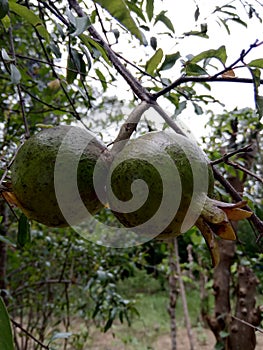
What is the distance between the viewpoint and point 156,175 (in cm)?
44

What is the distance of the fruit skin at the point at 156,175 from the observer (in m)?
0.44

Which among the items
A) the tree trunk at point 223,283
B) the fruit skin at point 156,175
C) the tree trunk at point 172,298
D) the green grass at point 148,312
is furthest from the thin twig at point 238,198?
the green grass at point 148,312

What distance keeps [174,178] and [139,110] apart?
0.34 ft

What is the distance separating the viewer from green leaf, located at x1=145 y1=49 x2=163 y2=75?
66cm

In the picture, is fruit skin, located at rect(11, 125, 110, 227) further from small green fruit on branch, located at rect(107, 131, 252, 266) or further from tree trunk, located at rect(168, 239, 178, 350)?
tree trunk, located at rect(168, 239, 178, 350)

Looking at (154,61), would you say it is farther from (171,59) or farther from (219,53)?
(219,53)

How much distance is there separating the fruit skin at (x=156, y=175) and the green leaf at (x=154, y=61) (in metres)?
0.23

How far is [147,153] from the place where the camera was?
455 millimetres

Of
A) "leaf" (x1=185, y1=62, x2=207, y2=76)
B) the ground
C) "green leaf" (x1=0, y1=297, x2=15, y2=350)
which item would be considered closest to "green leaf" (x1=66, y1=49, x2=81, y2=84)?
"leaf" (x1=185, y1=62, x2=207, y2=76)

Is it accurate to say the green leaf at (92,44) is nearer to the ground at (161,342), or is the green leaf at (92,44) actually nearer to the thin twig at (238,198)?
the thin twig at (238,198)

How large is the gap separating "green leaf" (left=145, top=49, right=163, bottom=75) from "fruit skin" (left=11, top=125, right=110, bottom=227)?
0.23 m

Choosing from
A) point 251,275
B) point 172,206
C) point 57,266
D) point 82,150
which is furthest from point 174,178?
point 57,266

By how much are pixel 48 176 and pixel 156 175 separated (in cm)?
13

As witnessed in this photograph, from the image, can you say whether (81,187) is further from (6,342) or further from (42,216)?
(6,342)
